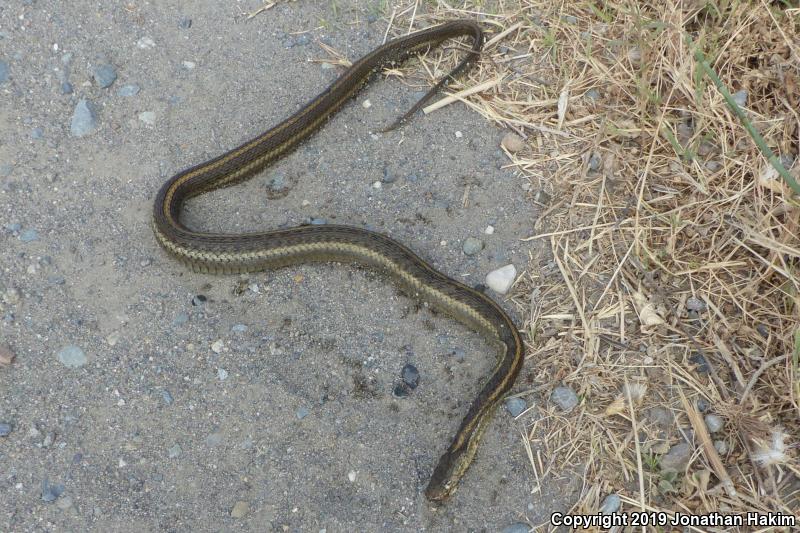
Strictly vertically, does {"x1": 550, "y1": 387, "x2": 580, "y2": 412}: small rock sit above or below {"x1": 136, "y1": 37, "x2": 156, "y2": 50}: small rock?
below

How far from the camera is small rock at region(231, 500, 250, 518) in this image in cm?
448

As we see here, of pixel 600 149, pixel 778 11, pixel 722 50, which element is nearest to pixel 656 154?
pixel 600 149

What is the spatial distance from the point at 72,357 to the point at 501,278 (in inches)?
127

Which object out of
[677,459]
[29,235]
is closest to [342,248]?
[29,235]

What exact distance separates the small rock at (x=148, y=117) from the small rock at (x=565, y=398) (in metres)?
4.17

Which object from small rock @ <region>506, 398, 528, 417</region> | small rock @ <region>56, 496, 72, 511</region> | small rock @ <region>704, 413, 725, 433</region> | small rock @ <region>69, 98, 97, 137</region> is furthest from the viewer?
small rock @ <region>69, 98, 97, 137</region>

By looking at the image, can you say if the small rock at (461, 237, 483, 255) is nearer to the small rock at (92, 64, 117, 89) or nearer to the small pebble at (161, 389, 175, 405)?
the small pebble at (161, 389, 175, 405)

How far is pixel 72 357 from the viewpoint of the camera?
502 cm

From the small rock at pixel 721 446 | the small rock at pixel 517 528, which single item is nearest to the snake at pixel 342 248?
the small rock at pixel 517 528

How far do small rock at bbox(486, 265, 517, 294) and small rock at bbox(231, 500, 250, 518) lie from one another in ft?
7.80

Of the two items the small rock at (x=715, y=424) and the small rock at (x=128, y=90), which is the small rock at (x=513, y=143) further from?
the small rock at (x=128, y=90)

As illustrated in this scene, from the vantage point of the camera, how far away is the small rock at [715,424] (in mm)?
4551

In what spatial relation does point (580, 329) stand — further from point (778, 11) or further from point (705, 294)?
point (778, 11)

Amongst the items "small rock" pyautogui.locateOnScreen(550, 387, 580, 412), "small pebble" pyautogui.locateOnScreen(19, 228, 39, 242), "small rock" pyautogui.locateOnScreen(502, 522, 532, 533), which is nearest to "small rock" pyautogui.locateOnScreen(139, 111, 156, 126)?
"small pebble" pyautogui.locateOnScreen(19, 228, 39, 242)
